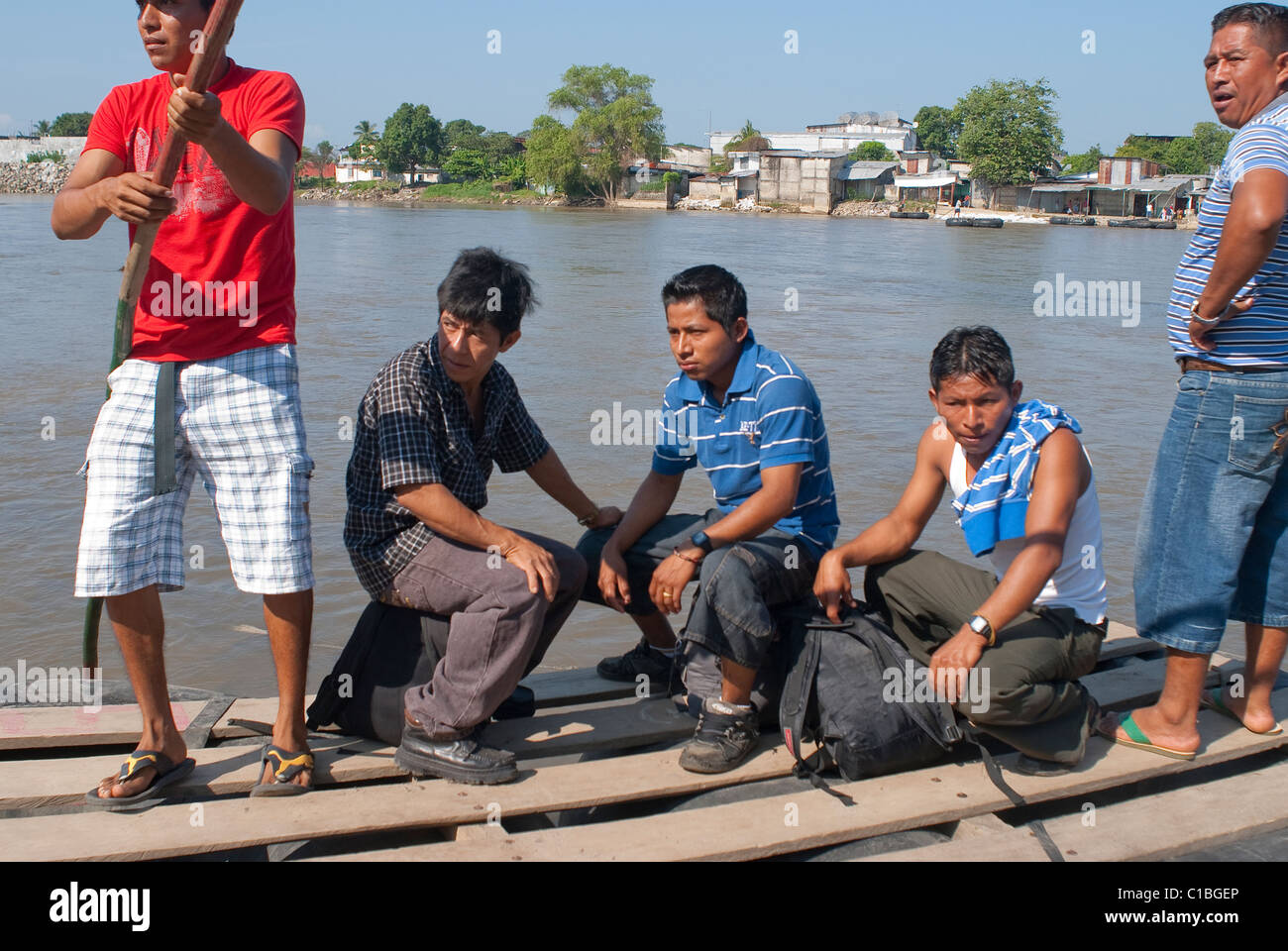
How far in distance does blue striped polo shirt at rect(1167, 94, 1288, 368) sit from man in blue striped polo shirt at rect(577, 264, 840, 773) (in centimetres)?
110

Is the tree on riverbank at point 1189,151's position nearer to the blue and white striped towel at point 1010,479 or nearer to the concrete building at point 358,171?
the concrete building at point 358,171

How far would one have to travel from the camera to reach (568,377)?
1088 cm

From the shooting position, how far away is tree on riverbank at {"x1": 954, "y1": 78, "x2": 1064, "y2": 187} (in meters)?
64.7

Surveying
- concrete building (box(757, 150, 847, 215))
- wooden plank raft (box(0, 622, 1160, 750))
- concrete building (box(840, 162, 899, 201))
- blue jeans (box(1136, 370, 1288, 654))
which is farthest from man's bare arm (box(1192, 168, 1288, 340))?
concrete building (box(840, 162, 899, 201))

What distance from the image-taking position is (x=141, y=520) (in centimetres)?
264

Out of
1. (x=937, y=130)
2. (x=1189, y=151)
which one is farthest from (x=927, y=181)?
(x=937, y=130)

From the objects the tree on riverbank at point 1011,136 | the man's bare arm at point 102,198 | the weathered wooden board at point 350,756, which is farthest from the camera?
the tree on riverbank at point 1011,136

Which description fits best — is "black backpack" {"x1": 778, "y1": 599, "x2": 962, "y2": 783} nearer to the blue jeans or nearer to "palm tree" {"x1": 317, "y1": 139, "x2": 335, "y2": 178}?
the blue jeans

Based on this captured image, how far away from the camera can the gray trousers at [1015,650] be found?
2816mm

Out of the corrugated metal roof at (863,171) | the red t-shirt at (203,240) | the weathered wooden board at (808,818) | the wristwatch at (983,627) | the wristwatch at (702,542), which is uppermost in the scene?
the corrugated metal roof at (863,171)

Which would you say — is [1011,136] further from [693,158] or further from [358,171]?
[358,171]

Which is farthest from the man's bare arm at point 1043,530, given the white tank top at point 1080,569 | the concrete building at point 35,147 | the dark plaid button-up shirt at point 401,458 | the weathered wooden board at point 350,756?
the concrete building at point 35,147

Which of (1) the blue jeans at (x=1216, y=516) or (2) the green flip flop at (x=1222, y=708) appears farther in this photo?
(2) the green flip flop at (x=1222, y=708)
